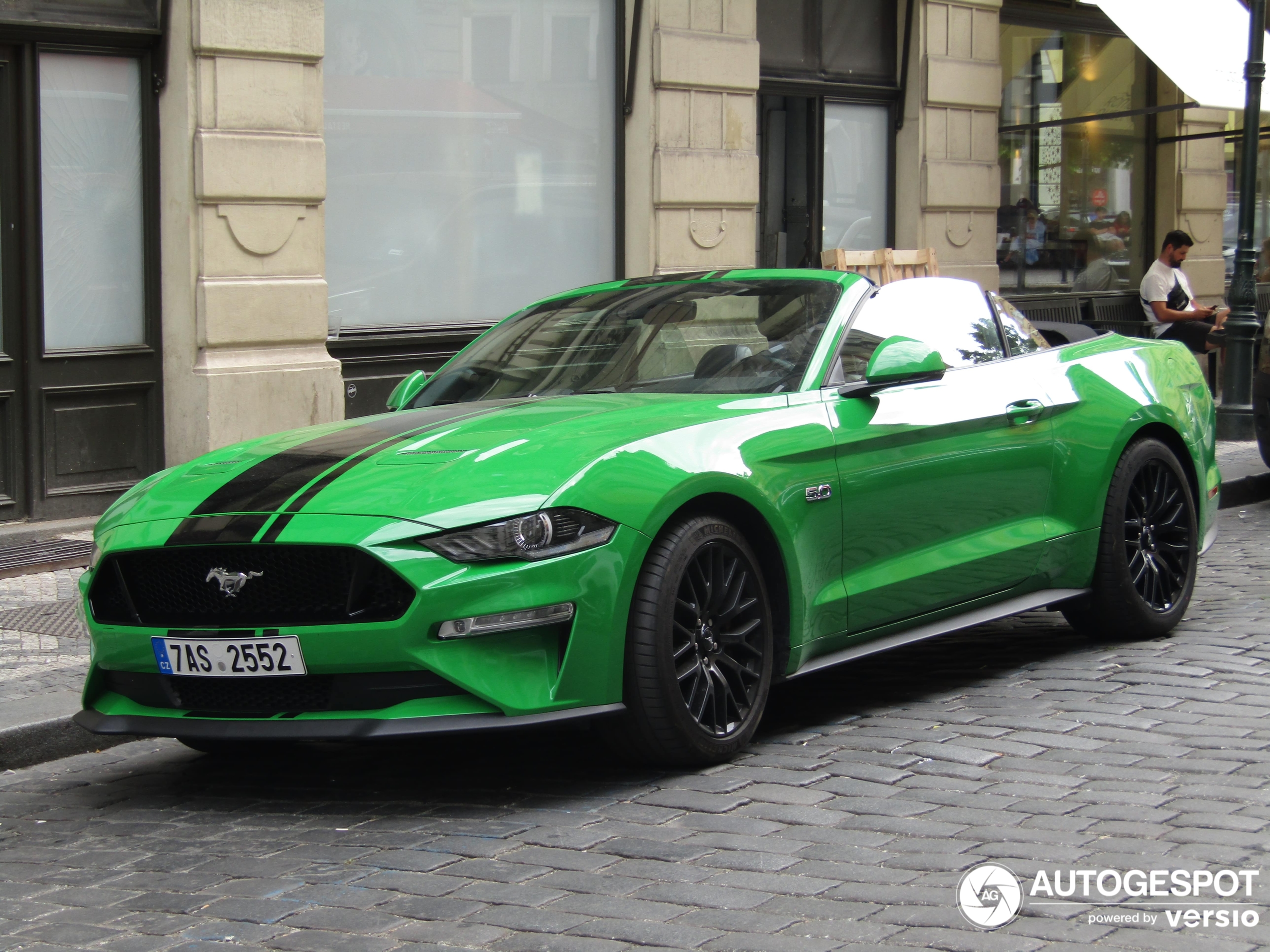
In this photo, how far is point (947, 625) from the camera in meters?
5.85

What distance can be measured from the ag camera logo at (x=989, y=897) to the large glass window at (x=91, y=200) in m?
7.20

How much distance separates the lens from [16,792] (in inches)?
205

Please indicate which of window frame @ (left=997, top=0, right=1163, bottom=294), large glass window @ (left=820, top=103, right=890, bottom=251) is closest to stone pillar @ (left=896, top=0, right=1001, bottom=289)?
large glass window @ (left=820, top=103, right=890, bottom=251)

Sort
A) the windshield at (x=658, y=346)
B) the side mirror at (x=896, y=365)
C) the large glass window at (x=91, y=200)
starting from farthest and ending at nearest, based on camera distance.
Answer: the large glass window at (x=91, y=200) → the windshield at (x=658, y=346) → the side mirror at (x=896, y=365)

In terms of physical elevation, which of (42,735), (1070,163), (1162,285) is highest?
(1070,163)

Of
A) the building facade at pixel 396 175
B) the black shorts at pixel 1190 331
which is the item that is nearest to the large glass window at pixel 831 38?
the building facade at pixel 396 175

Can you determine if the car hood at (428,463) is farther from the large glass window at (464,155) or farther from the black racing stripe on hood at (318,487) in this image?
the large glass window at (464,155)

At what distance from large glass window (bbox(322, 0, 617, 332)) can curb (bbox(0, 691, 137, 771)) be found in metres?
5.57

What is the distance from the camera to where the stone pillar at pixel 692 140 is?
497 inches

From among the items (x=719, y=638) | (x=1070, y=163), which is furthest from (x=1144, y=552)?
(x=1070, y=163)

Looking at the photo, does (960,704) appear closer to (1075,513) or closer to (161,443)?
(1075,513)

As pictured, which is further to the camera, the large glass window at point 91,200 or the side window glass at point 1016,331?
the large glass window at point 91,200

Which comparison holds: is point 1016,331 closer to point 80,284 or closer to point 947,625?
point 947,625

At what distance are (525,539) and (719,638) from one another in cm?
74
